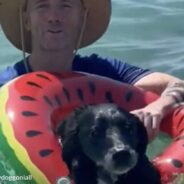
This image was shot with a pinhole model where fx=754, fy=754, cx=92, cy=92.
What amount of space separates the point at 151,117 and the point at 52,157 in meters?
0.49

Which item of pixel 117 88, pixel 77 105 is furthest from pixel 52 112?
pixel 117 88

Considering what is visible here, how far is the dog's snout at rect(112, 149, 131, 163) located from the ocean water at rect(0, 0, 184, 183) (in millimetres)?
2864

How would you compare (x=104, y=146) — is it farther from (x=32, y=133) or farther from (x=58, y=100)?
(x=58, y=100)

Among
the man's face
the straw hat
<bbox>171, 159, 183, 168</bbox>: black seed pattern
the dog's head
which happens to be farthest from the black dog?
the straw hat

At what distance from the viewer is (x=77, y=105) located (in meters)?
3.16

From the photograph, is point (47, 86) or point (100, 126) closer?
point (100, 126)

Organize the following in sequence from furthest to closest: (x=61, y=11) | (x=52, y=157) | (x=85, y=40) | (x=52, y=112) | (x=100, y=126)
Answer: (x=85, y=40) < (x=61, y=11) < (x=52, y=112) < (x=52, y=157) < (x=100, y=126)

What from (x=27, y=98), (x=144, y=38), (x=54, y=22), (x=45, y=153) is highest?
(x=54, y=22)

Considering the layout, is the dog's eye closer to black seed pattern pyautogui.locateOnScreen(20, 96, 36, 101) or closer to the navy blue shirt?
black seed pattern pyautogui.locateOnScreen(20, 96, 36, 101)

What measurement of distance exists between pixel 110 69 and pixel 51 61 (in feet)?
1.07

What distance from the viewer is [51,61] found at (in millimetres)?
3607

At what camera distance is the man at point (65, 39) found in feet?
11.6

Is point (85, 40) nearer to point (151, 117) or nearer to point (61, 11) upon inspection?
point (61, 11)

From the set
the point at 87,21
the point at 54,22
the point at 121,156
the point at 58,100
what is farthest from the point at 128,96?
the point at 121,156
